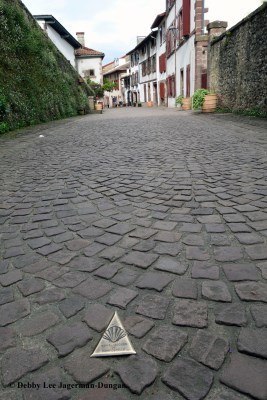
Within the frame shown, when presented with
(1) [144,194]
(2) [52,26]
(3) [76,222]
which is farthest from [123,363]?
(2) [52,26]

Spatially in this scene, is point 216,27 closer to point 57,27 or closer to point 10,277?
point 57,27

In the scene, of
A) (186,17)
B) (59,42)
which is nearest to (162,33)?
(59,42)

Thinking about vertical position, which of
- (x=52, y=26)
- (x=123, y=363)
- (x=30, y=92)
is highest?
(x=52, y=26)

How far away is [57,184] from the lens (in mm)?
4410

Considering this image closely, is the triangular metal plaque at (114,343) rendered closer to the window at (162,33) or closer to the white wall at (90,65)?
the window at (162,33)

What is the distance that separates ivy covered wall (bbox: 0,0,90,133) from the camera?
11.0 meters

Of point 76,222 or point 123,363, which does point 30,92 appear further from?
point 123,363

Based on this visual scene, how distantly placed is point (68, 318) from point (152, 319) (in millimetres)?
470

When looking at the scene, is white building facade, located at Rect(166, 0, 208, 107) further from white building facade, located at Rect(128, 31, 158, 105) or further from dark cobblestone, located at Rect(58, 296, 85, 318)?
dark cobblestone, located at Rect(58, 296, 85, 318)

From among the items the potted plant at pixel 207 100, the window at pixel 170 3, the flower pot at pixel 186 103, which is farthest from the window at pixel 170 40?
the potted plant at pixel 207 100

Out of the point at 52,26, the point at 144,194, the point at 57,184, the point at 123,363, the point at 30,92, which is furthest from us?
the point at 52,26

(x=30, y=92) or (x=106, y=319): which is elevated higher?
(x=30, y=92)

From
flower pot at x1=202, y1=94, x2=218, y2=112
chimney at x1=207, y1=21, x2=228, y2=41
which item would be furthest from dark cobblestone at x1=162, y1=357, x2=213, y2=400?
chimney at x1=207, y1=21, x2=228, y2=41

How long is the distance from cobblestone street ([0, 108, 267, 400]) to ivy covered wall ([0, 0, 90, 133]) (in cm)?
760
